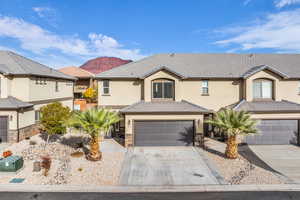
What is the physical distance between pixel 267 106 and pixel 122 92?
14.0m

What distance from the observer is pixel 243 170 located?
11.4m

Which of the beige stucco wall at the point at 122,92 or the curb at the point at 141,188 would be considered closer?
the curb at the point at 141,188

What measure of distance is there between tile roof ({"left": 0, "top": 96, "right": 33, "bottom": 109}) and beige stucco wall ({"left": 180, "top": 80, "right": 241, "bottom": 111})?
15762 mm

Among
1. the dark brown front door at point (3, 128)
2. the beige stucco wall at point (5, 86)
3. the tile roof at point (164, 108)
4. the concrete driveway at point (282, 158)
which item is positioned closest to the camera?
the concrete driveway at point (282, 158)

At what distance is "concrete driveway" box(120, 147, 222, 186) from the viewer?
33.4 feet

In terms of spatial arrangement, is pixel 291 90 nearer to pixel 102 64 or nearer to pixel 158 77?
pixel 158 77

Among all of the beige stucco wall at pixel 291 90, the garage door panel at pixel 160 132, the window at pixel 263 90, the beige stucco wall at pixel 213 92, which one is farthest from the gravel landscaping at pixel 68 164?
the beige stucco wall at pixel 291 90

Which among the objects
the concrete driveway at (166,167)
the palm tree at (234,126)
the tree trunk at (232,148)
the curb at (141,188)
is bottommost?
the curb at (141,188)

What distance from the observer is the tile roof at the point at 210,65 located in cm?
1888

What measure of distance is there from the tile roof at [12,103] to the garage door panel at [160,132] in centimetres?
1097

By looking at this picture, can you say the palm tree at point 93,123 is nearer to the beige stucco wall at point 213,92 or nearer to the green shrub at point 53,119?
the green shrub at point 53,119

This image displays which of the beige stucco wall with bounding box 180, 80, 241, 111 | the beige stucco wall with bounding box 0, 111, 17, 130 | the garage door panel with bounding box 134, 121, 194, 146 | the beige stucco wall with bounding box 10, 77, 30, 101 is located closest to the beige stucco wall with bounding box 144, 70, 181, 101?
the beige stucco wall with bounding box 180, 80, 241, 111

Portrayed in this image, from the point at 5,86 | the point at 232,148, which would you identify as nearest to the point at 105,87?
the point at 5,86

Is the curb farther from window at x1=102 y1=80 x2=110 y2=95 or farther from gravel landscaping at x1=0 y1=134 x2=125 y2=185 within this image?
window at x1=102 y1=80 x2=110 y2=95
